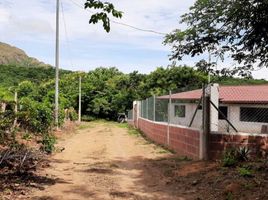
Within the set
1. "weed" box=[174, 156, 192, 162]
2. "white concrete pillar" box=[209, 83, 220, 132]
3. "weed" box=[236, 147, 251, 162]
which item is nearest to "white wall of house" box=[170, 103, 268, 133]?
"white concrete pillar" box=[209, 83, 220, 132]

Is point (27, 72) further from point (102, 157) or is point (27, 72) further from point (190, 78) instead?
point (102, 157)

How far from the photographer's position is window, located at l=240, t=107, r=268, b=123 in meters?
22.8

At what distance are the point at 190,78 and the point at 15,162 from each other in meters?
45.4

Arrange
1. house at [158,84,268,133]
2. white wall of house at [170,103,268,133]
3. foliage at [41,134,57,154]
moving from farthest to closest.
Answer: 1. house at [158,84,268,133]
2. white wall of house at [170,103,268,133]
3. foliage at [41,134,57,154]

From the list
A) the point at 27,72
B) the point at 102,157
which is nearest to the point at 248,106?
the point at 102,157

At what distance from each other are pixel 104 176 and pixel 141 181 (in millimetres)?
1081

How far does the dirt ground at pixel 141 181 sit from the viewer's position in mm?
8867

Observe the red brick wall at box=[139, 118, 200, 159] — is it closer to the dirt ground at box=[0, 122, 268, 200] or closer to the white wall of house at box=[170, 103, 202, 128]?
the white wall of house at box=[170, 103, 202, 128]

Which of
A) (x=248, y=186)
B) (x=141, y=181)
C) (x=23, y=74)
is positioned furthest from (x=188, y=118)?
(x=23, y=74)

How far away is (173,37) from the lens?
1073cm

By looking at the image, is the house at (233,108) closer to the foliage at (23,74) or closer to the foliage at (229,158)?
the foliage at (229,158)

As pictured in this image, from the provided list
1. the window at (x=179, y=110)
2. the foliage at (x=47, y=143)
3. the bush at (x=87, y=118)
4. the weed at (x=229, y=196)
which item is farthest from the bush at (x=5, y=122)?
the bush at (x=87, y=118)

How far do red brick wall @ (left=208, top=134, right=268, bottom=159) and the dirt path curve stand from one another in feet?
5.96

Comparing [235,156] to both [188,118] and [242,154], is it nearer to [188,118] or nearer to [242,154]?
[242,154]
